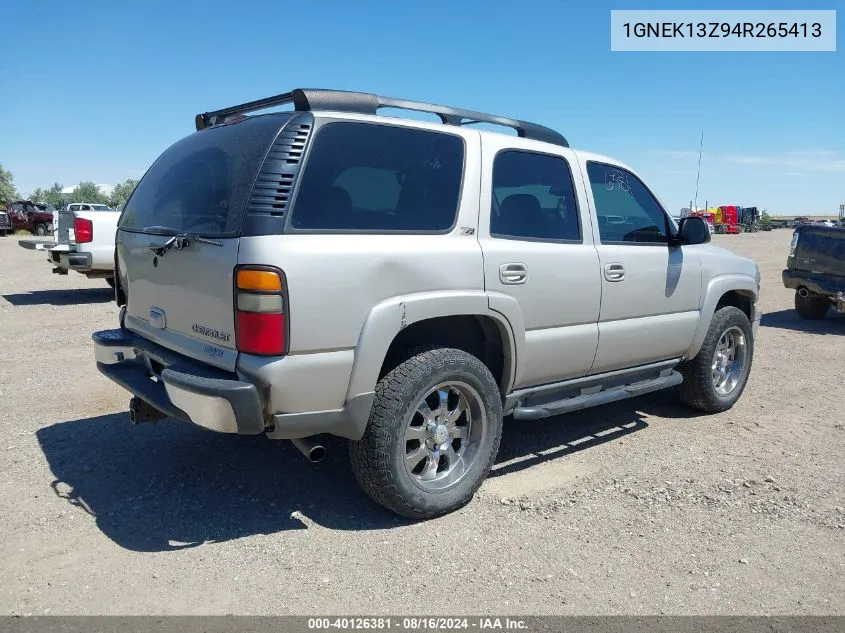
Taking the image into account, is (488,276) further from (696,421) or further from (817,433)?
(817,433)

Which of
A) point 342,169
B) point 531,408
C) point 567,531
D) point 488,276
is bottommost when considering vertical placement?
point 567,531

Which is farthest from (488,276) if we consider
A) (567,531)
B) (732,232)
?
(732,232)

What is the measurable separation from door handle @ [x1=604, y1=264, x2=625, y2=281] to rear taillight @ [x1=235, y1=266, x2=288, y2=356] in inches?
88.6

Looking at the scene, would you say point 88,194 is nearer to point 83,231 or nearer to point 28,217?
point 28,217

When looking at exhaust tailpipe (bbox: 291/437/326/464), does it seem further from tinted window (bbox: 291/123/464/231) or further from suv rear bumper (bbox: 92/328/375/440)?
tinted window (bbox: 291/123/464/231)

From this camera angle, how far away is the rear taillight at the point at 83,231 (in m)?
10.8

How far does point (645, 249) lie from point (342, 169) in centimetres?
238

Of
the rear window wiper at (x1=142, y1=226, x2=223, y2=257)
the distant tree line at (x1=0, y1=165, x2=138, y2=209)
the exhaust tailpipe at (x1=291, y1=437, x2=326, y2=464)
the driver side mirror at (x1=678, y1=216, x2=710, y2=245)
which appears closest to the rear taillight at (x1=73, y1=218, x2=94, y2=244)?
the rear window wiper at (x1=142, y1=226, x2=223, y2=257)

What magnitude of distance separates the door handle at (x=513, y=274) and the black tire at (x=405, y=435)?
0.48 meters

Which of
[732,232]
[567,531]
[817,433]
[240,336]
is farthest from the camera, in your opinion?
[732,232]

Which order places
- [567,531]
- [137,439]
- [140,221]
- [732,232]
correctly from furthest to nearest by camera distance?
[732,232] < [137,439] < [140,221] < [567,531]

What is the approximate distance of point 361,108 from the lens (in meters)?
3.40

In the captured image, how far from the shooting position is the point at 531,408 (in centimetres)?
403

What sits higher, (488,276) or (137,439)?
(488,276)
